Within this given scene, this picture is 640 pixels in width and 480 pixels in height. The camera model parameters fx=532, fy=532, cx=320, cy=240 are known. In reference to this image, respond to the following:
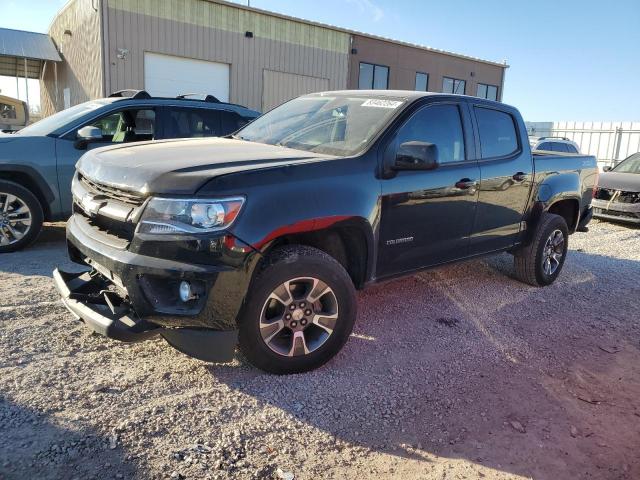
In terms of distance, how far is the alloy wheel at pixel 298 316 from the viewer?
3264mm

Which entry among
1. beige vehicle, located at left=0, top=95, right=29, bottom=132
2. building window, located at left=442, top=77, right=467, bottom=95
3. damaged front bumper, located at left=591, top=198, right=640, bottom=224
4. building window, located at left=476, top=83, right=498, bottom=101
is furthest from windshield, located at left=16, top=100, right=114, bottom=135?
building window, located at left=476, top=83, right=498, bottom=101

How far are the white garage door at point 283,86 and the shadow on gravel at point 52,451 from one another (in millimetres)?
17092

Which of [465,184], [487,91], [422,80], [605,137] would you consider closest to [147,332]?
[465,184]

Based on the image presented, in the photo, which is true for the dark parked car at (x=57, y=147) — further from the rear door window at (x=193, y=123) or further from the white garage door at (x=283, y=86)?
the white garage door at (x=283, y=86)

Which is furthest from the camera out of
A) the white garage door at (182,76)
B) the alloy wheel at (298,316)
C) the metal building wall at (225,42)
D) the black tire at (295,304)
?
the white garage door at (182,76)

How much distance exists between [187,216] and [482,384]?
2222 millimetres

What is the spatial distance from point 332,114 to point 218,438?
2.64m

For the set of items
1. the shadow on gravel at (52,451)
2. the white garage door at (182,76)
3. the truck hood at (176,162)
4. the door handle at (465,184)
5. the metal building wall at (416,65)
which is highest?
the metal building wall at (416,65)

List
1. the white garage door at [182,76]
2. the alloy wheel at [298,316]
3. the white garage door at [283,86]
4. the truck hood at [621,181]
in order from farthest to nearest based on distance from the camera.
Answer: the white garage door at [283,86], the white garage door at [182,76], the truck hood at [621,181], the alloy wheel at [298,316]

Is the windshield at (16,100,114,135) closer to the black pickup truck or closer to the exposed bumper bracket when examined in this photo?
the black pickup truck

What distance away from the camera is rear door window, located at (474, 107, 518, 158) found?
4789 mm

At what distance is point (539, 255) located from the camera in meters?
5.63

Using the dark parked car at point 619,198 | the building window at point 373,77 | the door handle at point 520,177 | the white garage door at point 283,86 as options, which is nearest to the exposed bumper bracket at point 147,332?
the door handle at point 520,177

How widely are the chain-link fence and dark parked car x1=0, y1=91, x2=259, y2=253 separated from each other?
2149 cm
